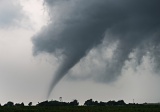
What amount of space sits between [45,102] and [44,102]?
3.80ft

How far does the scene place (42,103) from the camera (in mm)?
191500

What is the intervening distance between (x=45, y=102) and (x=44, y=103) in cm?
339

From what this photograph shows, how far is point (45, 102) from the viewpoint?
643 ft

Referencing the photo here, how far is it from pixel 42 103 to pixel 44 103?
1583 millimetres

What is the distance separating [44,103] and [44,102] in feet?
7.91

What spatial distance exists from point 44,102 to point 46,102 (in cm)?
232

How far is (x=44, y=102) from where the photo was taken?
195 m

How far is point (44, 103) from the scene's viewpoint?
192 m

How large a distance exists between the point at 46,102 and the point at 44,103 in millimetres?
4454

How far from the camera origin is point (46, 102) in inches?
7751
